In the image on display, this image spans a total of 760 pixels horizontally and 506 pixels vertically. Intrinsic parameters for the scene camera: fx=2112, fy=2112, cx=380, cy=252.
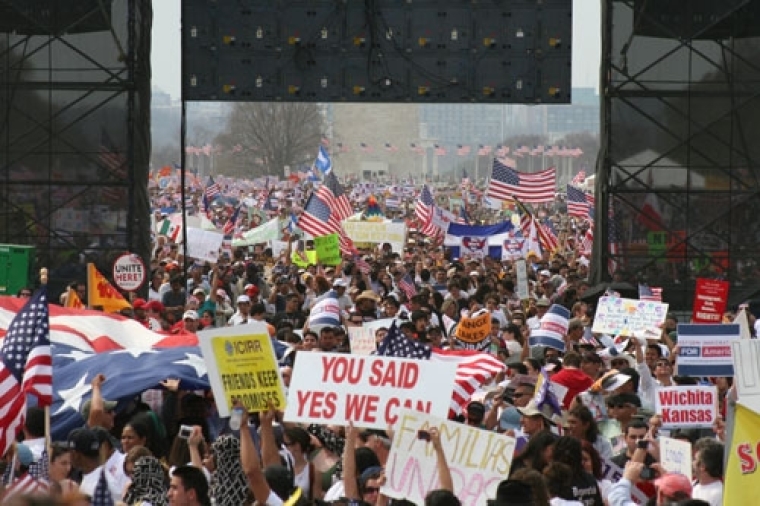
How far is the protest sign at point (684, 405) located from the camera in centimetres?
1278

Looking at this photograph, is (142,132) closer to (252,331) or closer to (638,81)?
(638,81)

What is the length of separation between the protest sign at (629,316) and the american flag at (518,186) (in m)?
18.7

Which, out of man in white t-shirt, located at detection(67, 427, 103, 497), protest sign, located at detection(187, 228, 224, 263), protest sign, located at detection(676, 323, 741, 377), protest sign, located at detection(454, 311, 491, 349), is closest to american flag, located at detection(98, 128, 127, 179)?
protest sign, located at detection(187, 228, 224, 263)

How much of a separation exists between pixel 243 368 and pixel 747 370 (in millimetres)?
2761

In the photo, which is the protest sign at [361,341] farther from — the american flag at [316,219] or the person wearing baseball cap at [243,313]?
the american flag at [316,219]

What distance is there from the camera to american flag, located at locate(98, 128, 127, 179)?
26.9m

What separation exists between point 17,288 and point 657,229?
8.83 meters

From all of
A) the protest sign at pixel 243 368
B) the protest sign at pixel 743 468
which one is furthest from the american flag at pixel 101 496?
the protest sign at pixel 743 468

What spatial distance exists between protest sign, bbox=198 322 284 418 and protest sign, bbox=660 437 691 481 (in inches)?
82.8

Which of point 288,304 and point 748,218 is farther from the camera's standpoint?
point 748,218

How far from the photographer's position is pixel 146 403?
14594 mm

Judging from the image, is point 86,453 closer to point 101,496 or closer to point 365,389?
point 101,496

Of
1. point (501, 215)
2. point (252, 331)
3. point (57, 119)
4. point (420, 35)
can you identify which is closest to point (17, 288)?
point (57, 119)

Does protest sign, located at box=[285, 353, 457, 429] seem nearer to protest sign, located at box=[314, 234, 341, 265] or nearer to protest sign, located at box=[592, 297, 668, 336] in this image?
protest sign, located at box=[592, 297, 668, 336]
